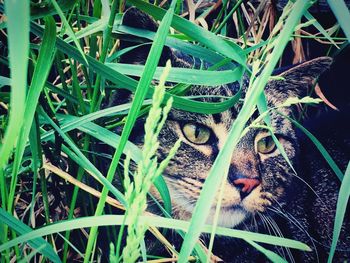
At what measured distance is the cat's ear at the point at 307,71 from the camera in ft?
3.19

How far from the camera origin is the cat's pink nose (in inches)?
33.8

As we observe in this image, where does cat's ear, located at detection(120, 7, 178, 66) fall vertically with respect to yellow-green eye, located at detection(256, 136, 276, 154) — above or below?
above

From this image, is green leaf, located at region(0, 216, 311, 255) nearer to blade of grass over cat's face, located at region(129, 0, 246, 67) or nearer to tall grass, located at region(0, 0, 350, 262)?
tall grass, located at region(0, 0, 350, 262)

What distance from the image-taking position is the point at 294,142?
41.5 inches

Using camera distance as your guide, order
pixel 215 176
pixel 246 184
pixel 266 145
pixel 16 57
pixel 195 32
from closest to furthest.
Result: pixel 16 57 → pixel 215 176 → pixel 195 32 → pixel 246 184 → pixel 266 145

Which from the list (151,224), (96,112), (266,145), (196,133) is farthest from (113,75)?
(266,145)

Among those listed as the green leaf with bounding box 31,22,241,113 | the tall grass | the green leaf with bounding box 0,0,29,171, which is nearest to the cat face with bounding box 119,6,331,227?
the tall grass

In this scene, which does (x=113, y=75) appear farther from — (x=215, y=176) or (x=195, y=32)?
(x=215, y=176)

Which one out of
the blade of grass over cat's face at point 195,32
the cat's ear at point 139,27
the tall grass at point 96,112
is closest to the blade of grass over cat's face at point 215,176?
the tall grass at point 96,112

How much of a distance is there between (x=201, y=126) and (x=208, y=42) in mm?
378

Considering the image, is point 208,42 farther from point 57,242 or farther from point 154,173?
point 57,242

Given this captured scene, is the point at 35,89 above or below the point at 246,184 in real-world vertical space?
above

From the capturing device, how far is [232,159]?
91 centimetres

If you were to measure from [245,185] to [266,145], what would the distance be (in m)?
0.18
